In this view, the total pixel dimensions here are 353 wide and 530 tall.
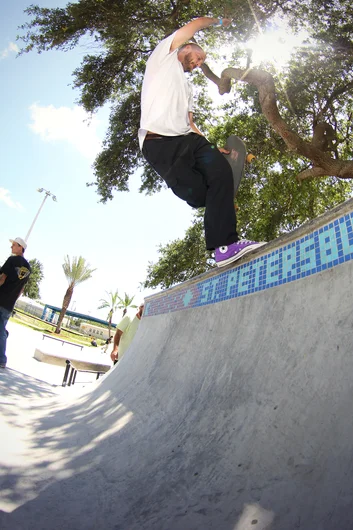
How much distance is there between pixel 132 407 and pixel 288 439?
1584 mm

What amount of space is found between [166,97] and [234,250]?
1.45m

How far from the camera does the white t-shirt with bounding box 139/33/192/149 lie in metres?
2.70

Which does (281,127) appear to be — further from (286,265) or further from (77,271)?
(77,271)

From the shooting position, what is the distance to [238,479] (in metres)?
1.21

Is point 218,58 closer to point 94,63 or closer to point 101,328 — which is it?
point 94,63

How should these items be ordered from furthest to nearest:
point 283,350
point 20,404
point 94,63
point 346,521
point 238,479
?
point 94,63 < point 20,404 < point 283,350 < point 238,479 < point 346,521

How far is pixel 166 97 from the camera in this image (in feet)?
8.98

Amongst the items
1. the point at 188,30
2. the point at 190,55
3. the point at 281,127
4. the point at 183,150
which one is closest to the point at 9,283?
the point at 183,150

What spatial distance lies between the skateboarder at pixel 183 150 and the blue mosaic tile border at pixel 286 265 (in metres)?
0.21

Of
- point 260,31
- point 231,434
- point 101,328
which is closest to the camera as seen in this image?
point 231,434

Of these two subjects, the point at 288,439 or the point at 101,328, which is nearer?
the point at 288,439

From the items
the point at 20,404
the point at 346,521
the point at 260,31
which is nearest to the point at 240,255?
the point at 346,521

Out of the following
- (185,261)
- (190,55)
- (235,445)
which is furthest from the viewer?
(185,261)

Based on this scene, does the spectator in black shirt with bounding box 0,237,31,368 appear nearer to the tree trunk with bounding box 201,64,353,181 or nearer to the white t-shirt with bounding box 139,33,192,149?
the white t-shirt with bounding box 139,33,192,149
